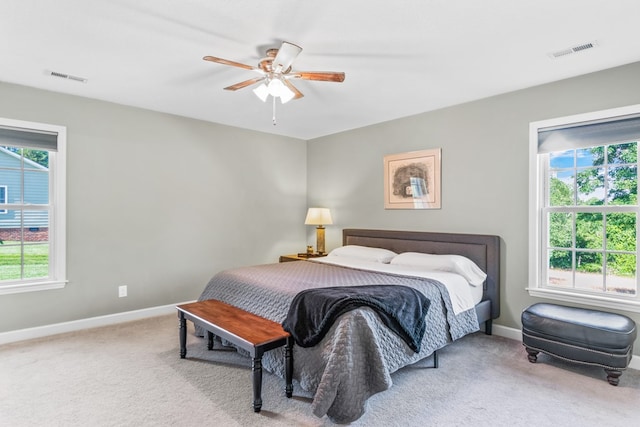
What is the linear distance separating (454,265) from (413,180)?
52.2 inches


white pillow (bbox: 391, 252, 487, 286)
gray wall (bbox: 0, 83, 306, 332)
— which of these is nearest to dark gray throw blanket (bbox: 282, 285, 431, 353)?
white pillow (bbox: 391, 252, 487, 286)

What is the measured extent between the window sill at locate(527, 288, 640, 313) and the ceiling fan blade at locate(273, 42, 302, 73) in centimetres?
296

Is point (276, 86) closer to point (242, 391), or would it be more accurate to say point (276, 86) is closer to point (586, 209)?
point (242, 391)

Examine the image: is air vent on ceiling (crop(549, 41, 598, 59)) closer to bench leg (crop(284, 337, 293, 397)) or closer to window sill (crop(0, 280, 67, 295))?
bench leg (crop(284, 337, 293, 397))

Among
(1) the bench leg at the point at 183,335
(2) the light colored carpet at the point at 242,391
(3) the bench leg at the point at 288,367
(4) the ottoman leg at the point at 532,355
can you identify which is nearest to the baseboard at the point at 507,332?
(2) the light colored carpet at the point at 242,391

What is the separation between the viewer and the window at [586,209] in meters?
2.96

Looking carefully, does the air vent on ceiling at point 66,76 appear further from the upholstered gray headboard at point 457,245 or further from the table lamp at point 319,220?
the upholstered gray headboard at point 457,245

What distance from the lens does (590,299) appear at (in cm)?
306

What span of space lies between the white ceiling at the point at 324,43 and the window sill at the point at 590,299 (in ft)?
6.29

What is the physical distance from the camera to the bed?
2.06m

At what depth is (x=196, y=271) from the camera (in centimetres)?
459

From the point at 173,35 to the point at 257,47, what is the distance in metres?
0.57

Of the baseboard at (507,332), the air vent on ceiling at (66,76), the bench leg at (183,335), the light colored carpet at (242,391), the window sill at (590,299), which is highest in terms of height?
the air vent on ceiling at (66,76)

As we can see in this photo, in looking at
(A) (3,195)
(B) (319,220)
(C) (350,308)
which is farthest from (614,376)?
(A) (3,195)
